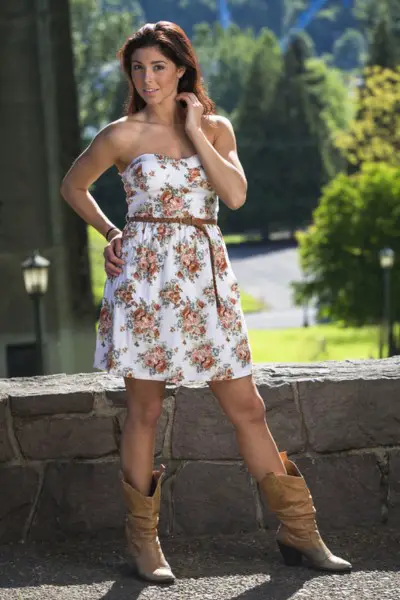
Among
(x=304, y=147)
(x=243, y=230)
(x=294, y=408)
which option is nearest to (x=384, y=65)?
(x=304, y=147)

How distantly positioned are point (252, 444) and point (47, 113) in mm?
10638

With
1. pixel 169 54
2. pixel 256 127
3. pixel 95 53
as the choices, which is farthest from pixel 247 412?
pixel 256 127

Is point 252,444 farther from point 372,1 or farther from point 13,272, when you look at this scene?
point 372,1

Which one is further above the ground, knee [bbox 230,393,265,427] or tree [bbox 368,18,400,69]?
tree [bbox 368,18,400,69]

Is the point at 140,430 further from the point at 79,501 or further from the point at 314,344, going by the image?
the point at 314,344

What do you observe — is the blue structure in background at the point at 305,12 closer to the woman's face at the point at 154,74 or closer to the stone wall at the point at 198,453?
the stone wall at the point at 198,453

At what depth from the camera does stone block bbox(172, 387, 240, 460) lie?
3490mm

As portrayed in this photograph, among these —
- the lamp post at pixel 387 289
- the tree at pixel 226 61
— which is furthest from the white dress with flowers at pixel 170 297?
the tree at pixel 226 61

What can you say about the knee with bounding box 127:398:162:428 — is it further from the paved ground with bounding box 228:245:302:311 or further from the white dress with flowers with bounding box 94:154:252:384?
the paved ground with bounding box 228:245:302:311

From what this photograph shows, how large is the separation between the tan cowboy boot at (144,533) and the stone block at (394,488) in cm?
80

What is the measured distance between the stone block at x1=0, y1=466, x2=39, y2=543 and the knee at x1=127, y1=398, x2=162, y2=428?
1.82ft

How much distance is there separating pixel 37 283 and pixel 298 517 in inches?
377

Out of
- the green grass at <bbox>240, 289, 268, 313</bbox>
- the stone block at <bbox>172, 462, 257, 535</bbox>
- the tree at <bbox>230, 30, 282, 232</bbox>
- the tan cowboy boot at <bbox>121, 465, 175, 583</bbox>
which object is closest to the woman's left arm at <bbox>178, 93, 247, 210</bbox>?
the tan cowboy boot at <bbox>121, 465, 175, 583</bbox>

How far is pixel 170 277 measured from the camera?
301cm
